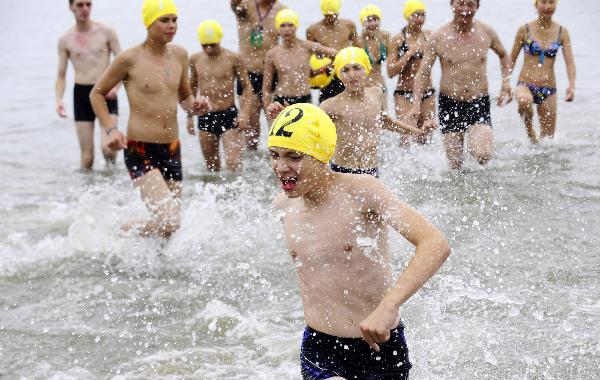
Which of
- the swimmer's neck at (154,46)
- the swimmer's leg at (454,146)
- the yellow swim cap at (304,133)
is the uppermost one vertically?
the yellow swim cap at (304,133)

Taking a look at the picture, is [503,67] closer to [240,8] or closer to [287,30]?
[287,30]

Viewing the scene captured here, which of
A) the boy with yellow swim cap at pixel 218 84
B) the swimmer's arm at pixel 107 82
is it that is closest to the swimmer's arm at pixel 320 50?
the boy with yellow swim cap at pixel 218 84

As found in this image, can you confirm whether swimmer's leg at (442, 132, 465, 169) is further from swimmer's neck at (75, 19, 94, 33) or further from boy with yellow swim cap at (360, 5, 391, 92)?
swimmer's neck at (75, 19, 94, 33)

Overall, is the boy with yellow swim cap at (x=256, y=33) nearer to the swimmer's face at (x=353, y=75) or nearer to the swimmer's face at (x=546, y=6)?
the swimmer's face at (x=546, y=6)

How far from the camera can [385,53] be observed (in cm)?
1132

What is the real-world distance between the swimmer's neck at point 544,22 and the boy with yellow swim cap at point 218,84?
3228 millimetres

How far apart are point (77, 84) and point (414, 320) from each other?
229 inches

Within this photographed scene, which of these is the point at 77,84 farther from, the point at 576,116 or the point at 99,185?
the point at 576,116

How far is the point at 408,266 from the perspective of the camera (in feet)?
11.5

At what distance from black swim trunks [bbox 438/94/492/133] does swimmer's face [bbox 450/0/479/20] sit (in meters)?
0.88

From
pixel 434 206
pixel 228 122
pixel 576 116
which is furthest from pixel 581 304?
pixel 576 116

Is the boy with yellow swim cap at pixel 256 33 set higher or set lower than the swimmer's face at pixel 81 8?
lower

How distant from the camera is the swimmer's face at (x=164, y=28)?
283 inches

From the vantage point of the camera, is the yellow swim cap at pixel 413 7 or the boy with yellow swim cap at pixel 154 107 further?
the yellow swim cap at pixel 413 7
